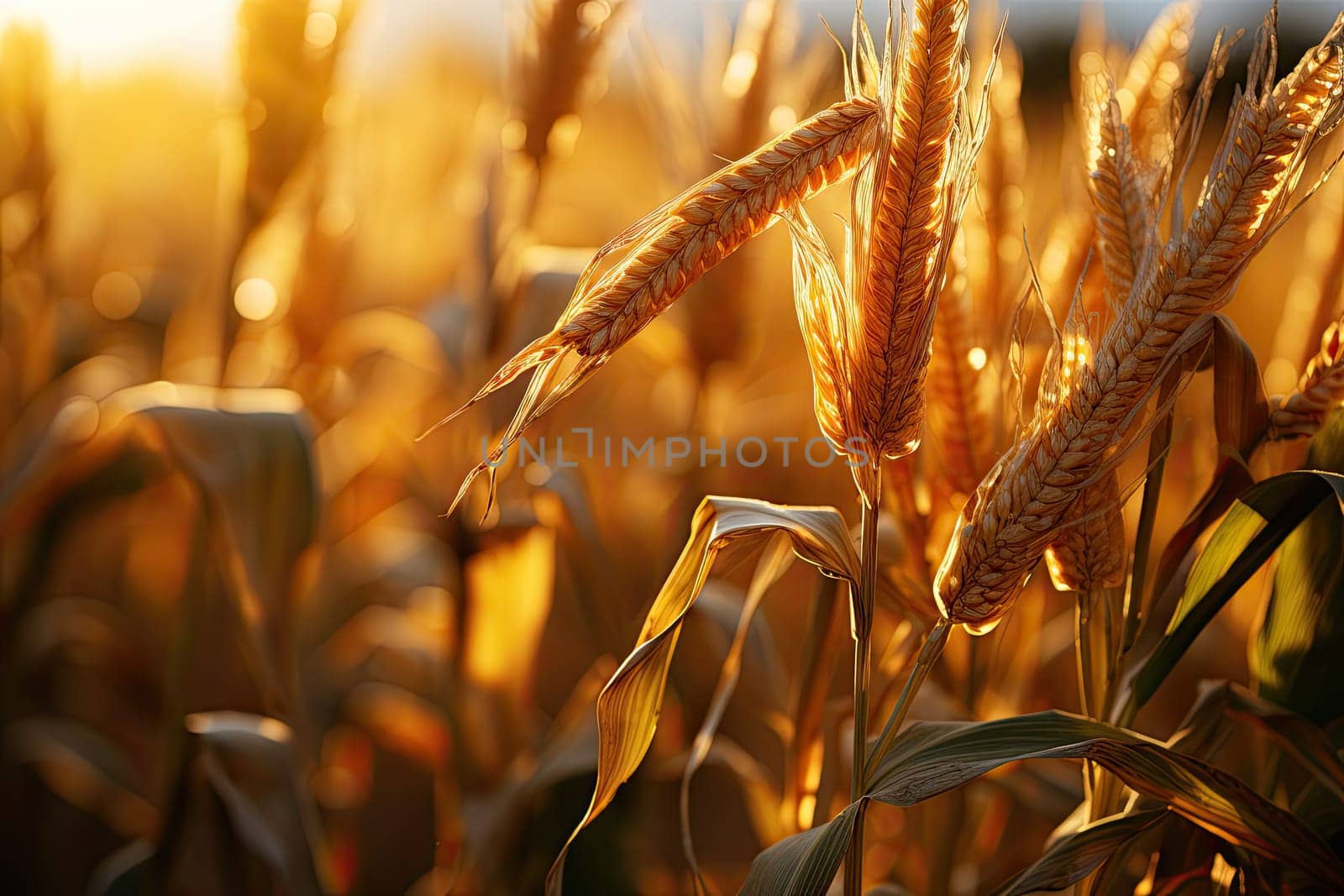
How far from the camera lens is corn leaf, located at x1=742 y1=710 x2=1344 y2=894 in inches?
19.4

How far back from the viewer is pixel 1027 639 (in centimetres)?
94

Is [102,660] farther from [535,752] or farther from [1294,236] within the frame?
[1294,236]

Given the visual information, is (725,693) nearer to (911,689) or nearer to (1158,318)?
(911,689)

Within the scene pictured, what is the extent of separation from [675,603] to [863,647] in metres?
0.12

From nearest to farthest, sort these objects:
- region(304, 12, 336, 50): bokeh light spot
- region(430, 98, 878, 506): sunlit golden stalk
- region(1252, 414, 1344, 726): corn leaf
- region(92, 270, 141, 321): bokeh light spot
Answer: region(430, 98, 878, 506): sunlit golden stalk → region(1252, 414, 1344, 726): corn leaf → region(304, 12, 336, 50): bokeh light spot → region(92, 270, 141, 321): bokeh light spot

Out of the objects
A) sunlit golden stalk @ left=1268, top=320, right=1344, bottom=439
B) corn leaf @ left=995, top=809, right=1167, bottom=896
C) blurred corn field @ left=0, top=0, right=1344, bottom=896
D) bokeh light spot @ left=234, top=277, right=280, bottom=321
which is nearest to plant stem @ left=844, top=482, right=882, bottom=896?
blurred corn field @ left=0, top=0, right=1344, bottom=896

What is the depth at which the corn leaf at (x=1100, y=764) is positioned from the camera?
0.49 m

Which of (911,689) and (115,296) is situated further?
(115,296)

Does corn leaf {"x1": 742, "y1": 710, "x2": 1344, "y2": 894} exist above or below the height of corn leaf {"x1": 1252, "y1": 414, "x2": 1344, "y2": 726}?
below

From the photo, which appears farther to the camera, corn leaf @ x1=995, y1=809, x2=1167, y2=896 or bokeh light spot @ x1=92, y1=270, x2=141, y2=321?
bokeh light spot @ x1=92, y1=270, x2=141, y2=321

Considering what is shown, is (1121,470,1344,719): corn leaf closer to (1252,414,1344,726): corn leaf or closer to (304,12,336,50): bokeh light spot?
(1252,414,1344,726): corn leaf

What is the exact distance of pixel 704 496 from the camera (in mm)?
896
